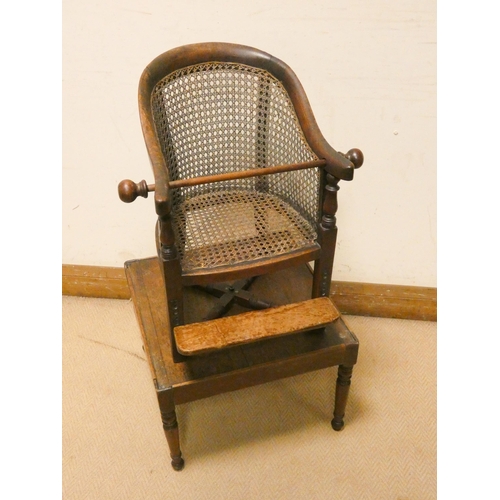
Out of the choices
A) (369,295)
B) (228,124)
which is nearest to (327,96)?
(228,124)

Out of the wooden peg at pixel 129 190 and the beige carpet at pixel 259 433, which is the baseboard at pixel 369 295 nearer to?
the beige carpet at pixel 259 433

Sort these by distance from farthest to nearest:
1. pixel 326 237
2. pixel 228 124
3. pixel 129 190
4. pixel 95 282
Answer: pixel 95 282, pixel 228 124, pixel 326 237, pixel 129 190

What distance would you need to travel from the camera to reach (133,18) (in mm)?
1607

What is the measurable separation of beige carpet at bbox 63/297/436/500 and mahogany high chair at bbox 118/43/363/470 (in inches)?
4.1

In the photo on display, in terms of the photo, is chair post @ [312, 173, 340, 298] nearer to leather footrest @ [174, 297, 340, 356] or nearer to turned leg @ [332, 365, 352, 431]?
leather footrest @ [174, 297, 340, 356]

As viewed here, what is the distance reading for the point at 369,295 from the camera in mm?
2045

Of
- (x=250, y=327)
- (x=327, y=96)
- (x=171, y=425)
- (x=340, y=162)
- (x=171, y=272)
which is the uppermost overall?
(x=327, y=96)

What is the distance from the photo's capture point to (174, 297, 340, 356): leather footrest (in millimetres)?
1247

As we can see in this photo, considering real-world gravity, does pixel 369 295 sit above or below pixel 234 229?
below

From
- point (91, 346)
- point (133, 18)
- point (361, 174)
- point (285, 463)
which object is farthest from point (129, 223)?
point (285, 463)

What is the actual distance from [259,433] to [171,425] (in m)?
0.36

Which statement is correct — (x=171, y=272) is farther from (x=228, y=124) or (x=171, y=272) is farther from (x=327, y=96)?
(x=327, y=96)

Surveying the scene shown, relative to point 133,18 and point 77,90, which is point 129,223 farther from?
point 133,18

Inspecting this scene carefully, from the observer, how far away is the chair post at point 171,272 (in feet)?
3.88
